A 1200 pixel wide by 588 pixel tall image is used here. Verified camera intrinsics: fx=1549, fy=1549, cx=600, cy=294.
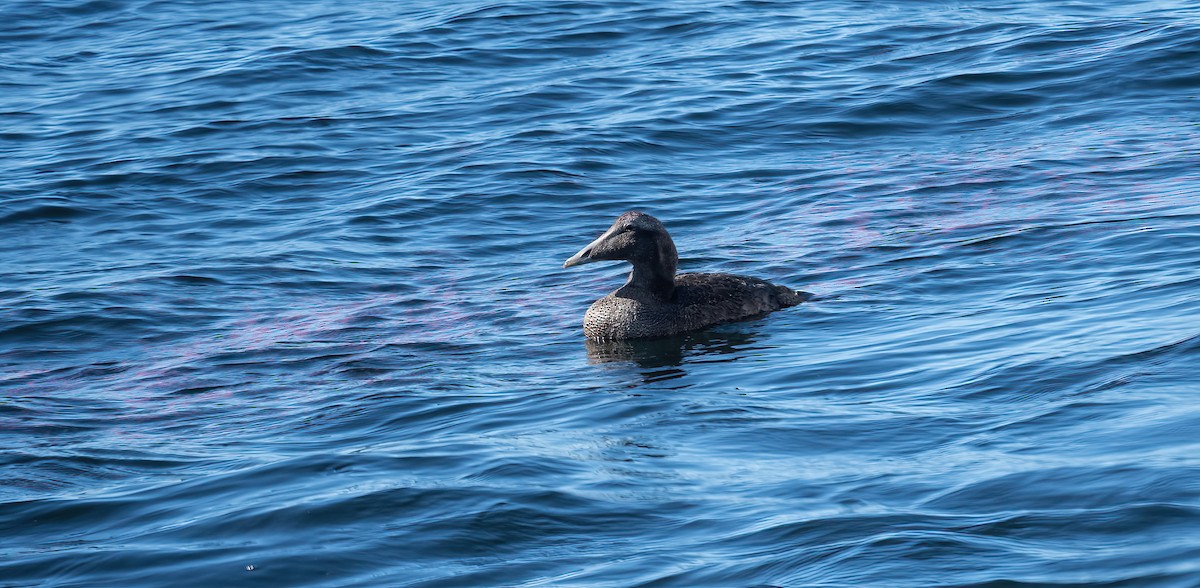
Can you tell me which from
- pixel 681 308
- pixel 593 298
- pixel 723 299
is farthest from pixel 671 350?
pixel 593 298

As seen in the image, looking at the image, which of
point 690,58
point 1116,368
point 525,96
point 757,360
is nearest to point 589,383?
point 757,360

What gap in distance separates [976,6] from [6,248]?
15.8m

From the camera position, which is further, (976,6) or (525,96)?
(976,6)

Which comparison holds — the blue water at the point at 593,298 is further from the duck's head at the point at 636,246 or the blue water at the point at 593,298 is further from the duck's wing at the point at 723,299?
the duck's head at the point at 636,246

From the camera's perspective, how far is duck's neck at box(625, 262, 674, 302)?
36.7ft

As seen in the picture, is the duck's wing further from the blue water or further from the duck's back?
the blue water

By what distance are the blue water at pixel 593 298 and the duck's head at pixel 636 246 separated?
63 cm

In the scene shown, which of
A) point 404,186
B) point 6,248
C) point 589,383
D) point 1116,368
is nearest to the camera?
point 1116,368

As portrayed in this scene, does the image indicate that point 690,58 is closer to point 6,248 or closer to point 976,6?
point 976,6

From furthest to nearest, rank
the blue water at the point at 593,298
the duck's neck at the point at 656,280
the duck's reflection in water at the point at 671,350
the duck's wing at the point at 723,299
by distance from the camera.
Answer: the duck's neck at the point at 656,280
the duck's wing at the point at 723,299
the duck's reflection in water at the point at 671,350
the blue water at the point at 593,298

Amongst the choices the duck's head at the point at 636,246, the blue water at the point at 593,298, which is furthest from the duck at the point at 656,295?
the blue water at the point at 593,298

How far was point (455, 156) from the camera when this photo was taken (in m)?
17.1

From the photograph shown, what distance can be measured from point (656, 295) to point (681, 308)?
24cm

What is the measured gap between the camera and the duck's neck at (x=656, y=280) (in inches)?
440
